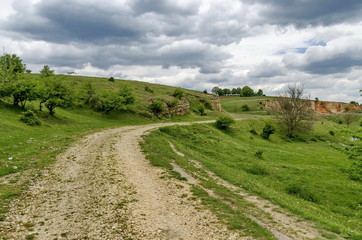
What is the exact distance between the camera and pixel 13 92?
1444 inches

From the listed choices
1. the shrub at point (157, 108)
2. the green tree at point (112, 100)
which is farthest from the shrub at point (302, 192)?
the shrub at point (157, 108)

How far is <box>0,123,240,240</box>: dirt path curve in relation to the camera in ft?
29.3

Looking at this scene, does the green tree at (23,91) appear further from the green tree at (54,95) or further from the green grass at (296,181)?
the green grass at (296,181)

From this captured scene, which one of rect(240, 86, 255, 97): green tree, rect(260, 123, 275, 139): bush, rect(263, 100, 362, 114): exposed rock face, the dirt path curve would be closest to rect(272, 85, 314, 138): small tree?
rect(260, 123, 275, 139): bush

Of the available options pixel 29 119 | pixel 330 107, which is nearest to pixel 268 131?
pixel 29 119

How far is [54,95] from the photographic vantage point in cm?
4244

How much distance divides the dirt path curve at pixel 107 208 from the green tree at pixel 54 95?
1069 inches

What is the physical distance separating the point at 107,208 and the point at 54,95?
38.4m

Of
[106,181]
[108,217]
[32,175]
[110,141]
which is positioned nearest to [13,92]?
[110,141]

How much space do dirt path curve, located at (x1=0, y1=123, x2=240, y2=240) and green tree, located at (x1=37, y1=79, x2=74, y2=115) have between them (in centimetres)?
2716

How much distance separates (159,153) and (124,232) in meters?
13.9

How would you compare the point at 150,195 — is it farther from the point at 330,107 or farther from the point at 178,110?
the point at 330,107

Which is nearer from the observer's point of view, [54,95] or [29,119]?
[29,119]

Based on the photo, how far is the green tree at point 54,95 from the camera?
39.7 metres
